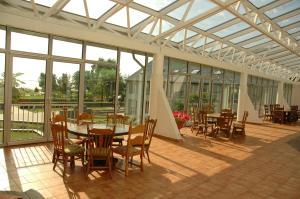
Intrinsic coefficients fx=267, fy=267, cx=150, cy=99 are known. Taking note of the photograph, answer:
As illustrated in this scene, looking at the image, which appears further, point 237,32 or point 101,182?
point 237,32

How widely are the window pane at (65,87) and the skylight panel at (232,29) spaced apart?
16.4ft

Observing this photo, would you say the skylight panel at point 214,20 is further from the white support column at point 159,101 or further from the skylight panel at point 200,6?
the white support column at point 159,101

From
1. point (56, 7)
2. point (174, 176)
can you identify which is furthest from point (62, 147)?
point (56, 7)

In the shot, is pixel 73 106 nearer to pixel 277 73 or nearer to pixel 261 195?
pixel 261 195

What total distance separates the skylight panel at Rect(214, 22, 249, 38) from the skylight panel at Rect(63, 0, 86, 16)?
4.71 metres

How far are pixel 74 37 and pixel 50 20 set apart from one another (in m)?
0.64

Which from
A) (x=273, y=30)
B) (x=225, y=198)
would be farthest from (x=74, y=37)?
(x=273, y=30)

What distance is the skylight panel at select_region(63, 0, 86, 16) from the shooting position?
6134mm

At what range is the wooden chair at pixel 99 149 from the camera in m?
4.22

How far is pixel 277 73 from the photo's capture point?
1883 cm

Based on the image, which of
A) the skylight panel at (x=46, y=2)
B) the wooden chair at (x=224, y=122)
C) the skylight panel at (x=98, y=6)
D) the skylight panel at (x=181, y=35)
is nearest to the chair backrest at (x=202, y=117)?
the wooden chair at (x=224, y=122)

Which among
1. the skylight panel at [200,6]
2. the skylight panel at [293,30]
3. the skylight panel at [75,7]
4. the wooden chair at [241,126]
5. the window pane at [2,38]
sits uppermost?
the skylight panel at [293,30]

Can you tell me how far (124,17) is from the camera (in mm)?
7113

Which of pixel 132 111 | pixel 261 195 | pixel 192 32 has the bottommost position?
pixel 261 195
